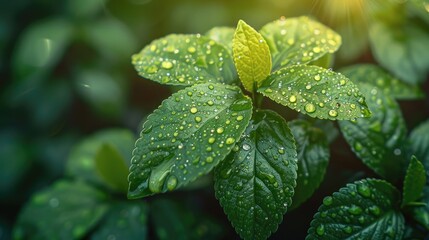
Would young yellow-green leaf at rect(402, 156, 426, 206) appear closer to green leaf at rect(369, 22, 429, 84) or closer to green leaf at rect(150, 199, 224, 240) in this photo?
green leaf at rect(369, 22, 429, 84)

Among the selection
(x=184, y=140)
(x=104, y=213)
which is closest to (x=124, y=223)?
(x=104, y=213)

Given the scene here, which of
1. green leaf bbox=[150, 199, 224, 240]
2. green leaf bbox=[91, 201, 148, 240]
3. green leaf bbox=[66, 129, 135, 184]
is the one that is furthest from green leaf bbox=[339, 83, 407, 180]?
green leaf bbox=[66, 129, 135, 184]

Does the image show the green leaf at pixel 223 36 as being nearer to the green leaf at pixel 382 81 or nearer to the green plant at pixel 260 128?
the green plant at pixel 260 128

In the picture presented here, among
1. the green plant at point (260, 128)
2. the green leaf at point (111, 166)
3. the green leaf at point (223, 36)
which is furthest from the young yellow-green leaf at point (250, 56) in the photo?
the green leaf at point (111, 166)

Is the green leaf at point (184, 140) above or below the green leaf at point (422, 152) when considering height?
above

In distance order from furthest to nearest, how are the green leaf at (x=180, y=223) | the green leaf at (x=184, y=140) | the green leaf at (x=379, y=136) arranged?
the green leaf at (x=180, y=223) < the green leaf at (x=379, y=136) < the green leaf at (x=184, y=140)

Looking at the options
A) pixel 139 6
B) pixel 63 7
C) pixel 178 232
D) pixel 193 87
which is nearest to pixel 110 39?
pixel 139 6
